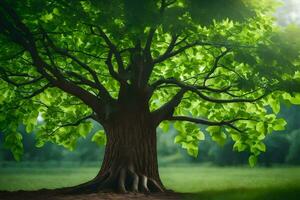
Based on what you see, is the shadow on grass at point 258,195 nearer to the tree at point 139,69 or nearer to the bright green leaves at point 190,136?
the tree at point 139,69

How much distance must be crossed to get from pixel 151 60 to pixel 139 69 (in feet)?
1.54

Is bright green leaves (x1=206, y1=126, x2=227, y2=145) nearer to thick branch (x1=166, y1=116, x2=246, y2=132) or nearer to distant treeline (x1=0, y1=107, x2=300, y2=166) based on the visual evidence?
thick branch (x1=166, y1=116, x2=246, y2=132)

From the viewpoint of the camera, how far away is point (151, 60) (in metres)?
13.2

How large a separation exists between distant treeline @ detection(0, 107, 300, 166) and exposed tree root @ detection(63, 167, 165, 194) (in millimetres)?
16152

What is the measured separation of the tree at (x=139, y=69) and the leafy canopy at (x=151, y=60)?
34 millimetres

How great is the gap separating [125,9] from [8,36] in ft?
11.9

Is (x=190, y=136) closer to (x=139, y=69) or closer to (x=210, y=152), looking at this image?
(x=139, y=69)

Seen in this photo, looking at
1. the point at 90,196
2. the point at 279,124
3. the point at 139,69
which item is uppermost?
the point at 139,69

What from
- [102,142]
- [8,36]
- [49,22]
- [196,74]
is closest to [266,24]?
[196,74]

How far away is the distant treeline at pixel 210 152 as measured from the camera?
1652 inches

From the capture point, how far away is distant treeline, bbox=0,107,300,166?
138 feet

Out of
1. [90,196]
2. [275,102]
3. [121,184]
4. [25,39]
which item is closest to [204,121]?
[275,102]

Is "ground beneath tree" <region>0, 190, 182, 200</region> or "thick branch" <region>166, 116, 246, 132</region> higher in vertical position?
"thick branch" <region>166, 116, 246, 132</region>

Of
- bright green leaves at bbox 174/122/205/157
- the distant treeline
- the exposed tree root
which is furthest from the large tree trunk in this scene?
the distant treeline
